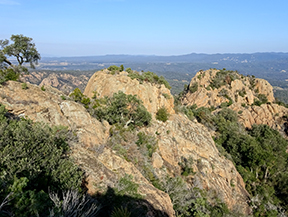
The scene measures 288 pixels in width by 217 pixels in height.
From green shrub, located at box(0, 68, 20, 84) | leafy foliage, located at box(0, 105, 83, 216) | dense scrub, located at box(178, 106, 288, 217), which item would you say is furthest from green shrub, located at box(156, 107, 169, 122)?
green shrub, located at box(0, 68, 20, 84)

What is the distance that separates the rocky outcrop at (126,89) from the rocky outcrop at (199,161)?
8.32 feet

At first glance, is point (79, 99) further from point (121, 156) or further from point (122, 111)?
point (121, 156)

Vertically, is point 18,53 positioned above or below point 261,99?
above

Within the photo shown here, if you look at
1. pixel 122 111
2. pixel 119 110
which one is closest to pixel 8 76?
pixel 119 110

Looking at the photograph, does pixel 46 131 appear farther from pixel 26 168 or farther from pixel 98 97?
pixel 98 97

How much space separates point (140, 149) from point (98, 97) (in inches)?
386

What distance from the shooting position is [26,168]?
7254 mm


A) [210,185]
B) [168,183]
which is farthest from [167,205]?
[210,185]

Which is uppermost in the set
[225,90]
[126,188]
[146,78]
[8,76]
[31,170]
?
Result: [8,76]

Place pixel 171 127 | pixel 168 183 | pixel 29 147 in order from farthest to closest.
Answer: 1. pixel 171 127
2. pixel 168 183
3. pixel 29 147

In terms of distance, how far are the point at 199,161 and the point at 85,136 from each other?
13.2m

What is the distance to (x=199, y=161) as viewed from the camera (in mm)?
20078

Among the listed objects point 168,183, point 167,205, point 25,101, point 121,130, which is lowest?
point 168,183

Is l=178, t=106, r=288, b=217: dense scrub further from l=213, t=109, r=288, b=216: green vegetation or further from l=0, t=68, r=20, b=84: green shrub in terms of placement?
l=0, t=68, r=20, b=84: green shrub
